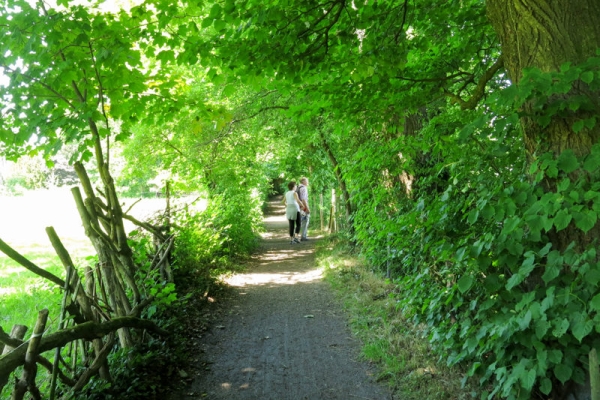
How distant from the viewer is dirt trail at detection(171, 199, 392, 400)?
461cm

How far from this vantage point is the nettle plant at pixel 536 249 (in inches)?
102

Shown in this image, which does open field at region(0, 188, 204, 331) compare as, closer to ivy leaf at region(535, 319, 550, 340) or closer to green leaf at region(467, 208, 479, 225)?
green leaf at region(467, 208, 479, 225)

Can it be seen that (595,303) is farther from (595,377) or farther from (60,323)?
(60,323)

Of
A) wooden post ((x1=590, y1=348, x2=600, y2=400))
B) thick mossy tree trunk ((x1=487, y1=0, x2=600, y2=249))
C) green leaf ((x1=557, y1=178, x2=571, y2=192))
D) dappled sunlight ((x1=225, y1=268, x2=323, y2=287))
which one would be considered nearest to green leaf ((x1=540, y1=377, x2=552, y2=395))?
wooden post ((x1=590, y1=348, x2=600, y2=400))

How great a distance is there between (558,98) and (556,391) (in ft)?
7.04

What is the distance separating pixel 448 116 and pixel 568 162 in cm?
220

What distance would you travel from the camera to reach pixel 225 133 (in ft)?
36.2

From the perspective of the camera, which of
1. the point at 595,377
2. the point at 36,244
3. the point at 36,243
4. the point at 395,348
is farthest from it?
the point at 36,243

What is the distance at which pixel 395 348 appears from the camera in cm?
510

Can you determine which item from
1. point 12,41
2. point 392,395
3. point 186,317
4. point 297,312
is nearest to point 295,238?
point 297,312

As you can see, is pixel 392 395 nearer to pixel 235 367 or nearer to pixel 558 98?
pixel 235 367

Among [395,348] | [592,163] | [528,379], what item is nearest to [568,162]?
[592,163]

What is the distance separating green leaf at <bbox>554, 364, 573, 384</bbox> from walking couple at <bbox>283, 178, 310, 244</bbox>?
1194 cm

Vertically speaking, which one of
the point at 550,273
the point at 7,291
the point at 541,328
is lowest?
the point at 7,291
